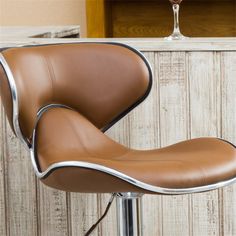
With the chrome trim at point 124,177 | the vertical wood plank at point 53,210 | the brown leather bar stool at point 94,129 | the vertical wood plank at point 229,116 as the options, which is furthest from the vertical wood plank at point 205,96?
the chrome trim at point 124,177

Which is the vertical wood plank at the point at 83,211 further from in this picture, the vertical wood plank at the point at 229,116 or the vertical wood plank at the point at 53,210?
the vertical wood plank at the point at 229,116

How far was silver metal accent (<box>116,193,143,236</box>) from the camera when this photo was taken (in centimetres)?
230

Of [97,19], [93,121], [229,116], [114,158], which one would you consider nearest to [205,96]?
[229,116]

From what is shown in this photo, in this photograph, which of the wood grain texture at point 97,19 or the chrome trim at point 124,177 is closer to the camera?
the chrome trim at point 124,177

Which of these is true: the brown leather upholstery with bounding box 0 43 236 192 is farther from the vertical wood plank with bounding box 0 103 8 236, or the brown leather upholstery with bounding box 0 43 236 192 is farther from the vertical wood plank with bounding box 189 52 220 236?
the vertical wood plank with bounding box 0 103 8 236

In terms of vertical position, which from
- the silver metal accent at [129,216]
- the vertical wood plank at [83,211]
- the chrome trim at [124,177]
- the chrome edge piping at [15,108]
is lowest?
the vertical wood plank at [83,211]

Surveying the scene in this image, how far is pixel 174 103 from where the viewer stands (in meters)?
2.75

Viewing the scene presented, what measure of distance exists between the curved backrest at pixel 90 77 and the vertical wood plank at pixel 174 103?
0.50ft

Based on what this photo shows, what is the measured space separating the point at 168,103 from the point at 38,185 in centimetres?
51

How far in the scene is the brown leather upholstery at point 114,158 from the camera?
6.78 feet

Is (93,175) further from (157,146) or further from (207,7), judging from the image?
(207,7)

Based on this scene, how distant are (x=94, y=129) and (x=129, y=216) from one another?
0.32 metres

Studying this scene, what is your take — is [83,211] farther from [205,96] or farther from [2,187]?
[205,96]

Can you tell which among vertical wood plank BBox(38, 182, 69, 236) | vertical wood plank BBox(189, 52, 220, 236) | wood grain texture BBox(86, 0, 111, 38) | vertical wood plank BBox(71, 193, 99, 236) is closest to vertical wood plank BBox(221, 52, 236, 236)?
vertical wood plank BBox(189, 52, 220, 236)
